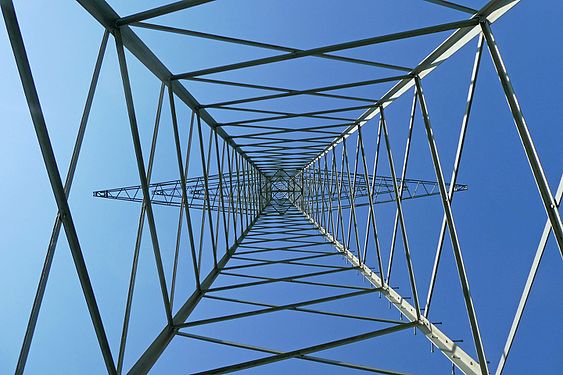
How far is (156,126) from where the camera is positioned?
675 cm

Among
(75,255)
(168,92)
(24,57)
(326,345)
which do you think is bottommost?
(326,345)

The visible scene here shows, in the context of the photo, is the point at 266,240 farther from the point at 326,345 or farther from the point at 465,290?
the point at 465,290

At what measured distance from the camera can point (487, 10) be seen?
5512 millimetres

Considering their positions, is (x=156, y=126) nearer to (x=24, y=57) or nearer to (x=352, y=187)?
(x=24, y=57)

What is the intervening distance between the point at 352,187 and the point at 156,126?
668 cm

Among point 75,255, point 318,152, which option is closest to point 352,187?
point 318,152

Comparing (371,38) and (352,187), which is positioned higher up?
(371,38)

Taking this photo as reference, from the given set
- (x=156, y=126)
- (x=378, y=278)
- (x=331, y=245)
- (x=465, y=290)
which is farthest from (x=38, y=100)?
(x=331, y=245)

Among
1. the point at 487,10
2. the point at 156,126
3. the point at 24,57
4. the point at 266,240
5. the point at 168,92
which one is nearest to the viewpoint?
the point at 24,57

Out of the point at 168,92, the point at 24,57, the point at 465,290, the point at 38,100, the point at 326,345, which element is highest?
the point at 168,92

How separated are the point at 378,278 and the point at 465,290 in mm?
3700

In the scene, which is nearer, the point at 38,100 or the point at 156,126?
the point at 38,100

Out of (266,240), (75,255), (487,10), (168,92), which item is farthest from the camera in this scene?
(266,240)

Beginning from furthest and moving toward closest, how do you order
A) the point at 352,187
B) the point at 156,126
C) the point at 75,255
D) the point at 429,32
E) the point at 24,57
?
the point at 352,187
the point at 156,126
the point at 429,32
the point at 75,255
the point at 24,57
